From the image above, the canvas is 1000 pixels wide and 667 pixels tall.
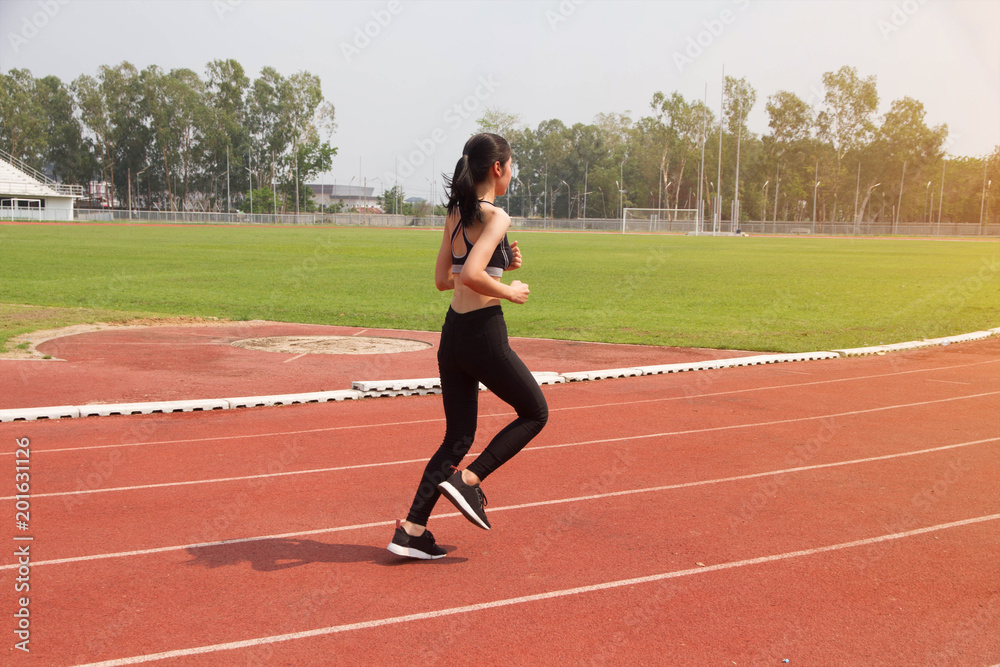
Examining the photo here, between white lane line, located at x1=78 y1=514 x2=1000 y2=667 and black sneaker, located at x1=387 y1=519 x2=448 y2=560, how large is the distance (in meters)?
0.58

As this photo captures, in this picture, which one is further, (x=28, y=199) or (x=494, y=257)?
(x=28, y=199)

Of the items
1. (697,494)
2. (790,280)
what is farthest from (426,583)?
(790,280)

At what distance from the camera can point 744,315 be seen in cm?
1742

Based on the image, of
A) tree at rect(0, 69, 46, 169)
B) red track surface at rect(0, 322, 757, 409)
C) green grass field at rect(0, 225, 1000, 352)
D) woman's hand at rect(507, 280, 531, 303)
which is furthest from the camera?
tree at rect(0, 69, 46, 169)

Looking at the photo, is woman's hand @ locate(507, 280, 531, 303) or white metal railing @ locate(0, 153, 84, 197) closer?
woman's hand @ locate(507, 280, 531, 303)

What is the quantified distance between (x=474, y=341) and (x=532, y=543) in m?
1.32

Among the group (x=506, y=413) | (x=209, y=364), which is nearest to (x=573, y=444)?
(x=506, y=413)

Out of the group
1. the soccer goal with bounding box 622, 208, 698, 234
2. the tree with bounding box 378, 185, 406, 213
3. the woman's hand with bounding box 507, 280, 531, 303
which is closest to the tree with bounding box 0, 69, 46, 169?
the tree with bounding box 378, 185, 406, 213

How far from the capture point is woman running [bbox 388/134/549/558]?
4.05 meters

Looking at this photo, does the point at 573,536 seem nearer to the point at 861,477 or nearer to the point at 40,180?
the point at 861,477

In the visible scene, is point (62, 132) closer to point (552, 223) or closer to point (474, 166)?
point (552, 223)

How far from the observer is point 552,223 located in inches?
4099

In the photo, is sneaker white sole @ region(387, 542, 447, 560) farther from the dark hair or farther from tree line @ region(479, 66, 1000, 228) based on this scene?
tree line @ region(479, 66, 1000, 228)

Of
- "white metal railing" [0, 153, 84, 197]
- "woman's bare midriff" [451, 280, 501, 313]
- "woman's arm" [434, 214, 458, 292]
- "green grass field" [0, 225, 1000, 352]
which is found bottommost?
"green grass field" [0, 225, 1000, 352]
